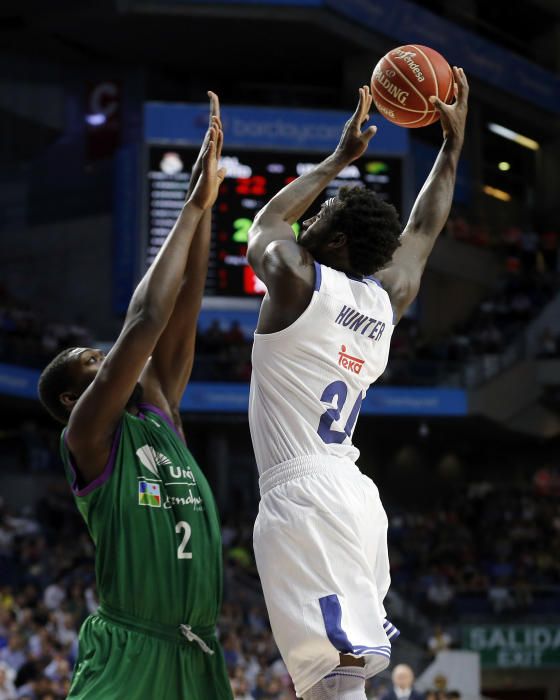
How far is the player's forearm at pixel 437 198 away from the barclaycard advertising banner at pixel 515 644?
535 inches

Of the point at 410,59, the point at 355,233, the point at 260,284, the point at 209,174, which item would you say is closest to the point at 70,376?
the point at 209,174

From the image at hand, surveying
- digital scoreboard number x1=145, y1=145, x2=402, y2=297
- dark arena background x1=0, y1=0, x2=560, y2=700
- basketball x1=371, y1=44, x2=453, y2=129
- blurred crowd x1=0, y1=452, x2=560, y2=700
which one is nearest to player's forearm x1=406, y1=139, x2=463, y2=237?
basketball x1=371, y1=44, x2=453, y2=129

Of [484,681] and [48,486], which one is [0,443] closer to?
[48,486]

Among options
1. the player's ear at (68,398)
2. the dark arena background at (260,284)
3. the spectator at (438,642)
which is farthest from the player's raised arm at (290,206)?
the spectator at (438,642)

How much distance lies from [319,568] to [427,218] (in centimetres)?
143

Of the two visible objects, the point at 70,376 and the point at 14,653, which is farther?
the point at 14,653

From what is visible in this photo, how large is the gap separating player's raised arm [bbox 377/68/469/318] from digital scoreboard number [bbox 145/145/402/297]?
13.4 meters

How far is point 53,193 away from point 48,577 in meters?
11.7

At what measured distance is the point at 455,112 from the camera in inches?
181

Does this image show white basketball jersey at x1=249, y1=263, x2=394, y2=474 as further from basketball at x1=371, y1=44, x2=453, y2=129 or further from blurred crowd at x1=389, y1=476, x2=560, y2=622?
blurred crowd at x1=389, y1=476, x2=560, y2=622

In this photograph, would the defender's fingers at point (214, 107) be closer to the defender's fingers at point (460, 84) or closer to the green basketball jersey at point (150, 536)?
the green basketball jersey at point (150, 536)

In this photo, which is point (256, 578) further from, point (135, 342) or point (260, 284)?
point (135, 342)

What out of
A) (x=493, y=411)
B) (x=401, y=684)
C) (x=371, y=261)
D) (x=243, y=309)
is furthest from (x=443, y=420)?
(x=371, y=261)

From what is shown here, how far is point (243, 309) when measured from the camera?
19250 mm
